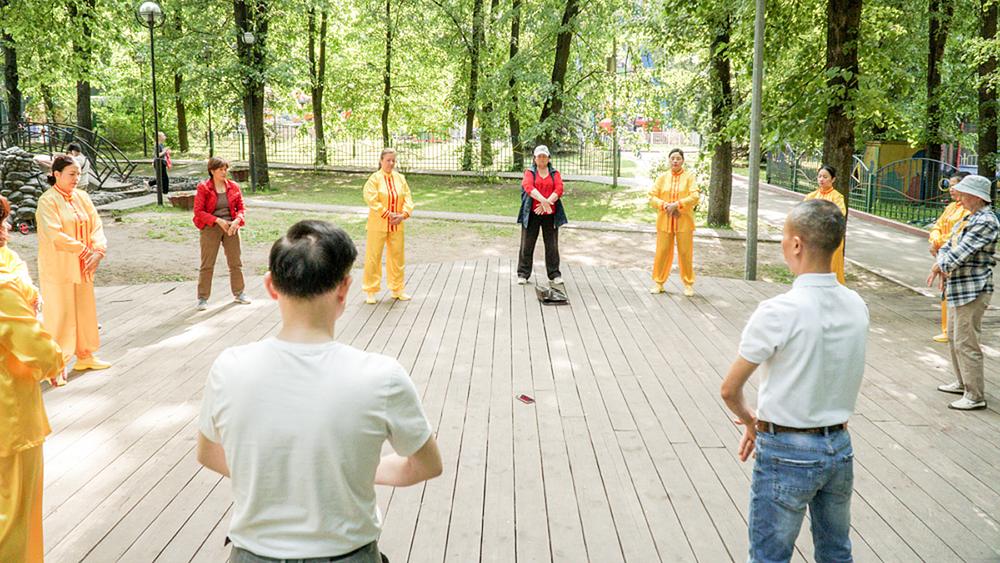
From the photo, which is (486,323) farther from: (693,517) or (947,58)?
(947,58)

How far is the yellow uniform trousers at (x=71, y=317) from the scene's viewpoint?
23.4ft

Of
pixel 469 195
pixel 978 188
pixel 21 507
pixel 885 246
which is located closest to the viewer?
pixel 21 507

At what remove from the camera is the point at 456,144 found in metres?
34.0

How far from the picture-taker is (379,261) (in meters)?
10.2

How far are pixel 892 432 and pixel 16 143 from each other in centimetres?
2382

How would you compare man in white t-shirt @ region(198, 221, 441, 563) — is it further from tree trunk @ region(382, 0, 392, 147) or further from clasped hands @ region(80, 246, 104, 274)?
tree trunk @ region(382, 0, 392, 147)

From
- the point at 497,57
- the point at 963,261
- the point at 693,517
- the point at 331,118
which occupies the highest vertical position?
the point at 497,57

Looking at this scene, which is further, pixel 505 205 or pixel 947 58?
pixel 947 58

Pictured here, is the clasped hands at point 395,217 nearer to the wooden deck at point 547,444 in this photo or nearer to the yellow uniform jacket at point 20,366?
the wooden deck at point 547,444

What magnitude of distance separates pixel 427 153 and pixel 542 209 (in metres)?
23.8

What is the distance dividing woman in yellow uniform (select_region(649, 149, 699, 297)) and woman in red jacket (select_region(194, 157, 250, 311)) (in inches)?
202

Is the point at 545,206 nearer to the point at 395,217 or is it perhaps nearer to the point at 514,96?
the point at 395,217

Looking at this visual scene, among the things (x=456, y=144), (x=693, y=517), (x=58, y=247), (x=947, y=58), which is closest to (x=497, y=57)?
(x=456, y=144)

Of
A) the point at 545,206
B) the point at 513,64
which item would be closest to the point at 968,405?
the point at 545,206
